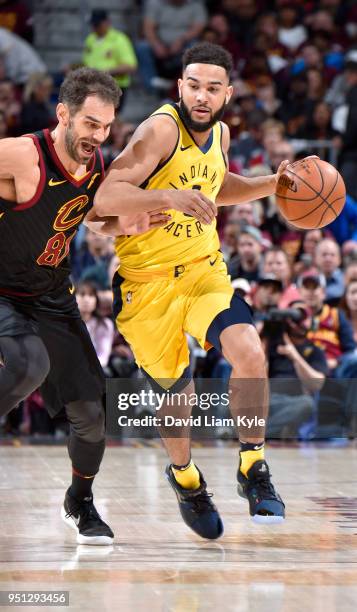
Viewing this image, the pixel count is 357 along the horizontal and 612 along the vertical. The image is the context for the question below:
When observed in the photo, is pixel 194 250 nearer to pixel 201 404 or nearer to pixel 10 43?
pixel 201 404

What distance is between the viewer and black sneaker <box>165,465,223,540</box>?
16.7 ft

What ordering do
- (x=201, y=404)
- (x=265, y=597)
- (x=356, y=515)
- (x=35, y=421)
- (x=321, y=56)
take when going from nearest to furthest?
(x=265, y=597), (x=356, y=515), (x=201, y=404), (x=35, y=421), (x=321, y=56)

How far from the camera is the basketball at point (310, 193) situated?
5340 millimetres

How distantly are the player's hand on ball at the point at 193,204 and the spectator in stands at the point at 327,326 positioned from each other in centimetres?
446

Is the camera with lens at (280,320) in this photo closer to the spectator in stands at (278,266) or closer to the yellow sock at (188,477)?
the spectator in stands at (278,266)

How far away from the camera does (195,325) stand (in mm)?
5137

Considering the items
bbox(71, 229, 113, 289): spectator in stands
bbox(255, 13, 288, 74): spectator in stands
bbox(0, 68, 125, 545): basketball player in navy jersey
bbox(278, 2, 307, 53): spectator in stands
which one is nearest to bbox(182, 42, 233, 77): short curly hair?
bbox(0, 68, 125, 545): basketball player in navy jersey

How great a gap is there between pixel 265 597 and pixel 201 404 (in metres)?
3.98

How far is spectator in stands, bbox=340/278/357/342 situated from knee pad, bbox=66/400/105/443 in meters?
4.45

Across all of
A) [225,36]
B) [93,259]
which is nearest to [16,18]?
[225,36]

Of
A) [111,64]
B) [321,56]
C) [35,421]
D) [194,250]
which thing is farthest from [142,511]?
[321,56]

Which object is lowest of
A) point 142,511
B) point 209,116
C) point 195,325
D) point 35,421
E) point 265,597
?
point 35,421

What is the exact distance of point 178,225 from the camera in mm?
5254

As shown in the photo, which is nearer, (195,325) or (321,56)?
(195,325)
